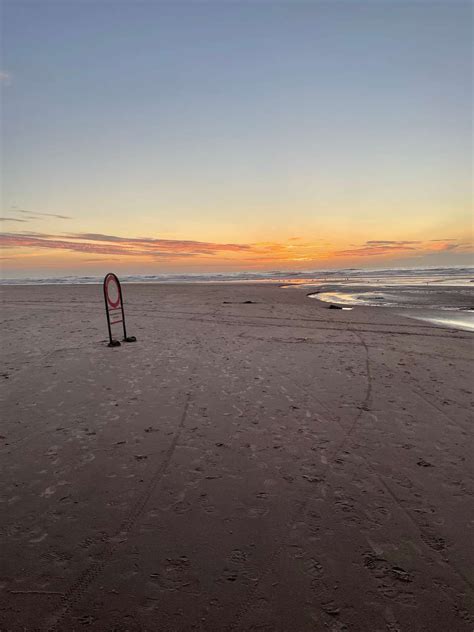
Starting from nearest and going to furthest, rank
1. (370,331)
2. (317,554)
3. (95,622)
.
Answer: (95,622) < (317,554) < (370,331)

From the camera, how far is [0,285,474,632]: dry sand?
275cm

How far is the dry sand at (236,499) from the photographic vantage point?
2.75 metres

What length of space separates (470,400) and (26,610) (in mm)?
7346

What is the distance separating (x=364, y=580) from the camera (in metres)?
2.96

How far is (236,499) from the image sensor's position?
402cm

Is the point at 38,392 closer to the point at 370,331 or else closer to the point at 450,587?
the point at 450,587

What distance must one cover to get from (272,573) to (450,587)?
54.4 inches

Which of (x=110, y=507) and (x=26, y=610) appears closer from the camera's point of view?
(x=26, y=610)

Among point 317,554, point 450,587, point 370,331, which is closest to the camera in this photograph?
point 450,587

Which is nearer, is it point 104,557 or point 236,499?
point 104,557

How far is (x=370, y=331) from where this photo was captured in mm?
14414

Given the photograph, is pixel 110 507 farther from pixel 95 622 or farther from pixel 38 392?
pixel 38 392

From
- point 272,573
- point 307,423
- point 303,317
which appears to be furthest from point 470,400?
point 303,317

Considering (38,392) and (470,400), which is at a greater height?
(38,392)
